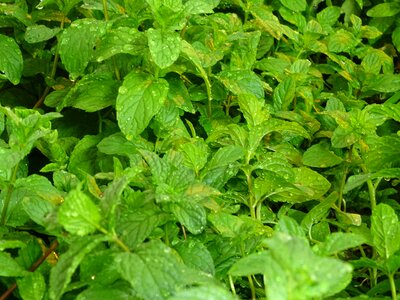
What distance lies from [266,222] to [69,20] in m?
0.91

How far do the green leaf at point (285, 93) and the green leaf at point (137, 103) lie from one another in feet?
1.69

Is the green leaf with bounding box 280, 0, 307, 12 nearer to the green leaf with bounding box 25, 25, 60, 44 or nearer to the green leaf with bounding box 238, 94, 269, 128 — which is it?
the green leaf with bounding box 238, 94, 269, 128

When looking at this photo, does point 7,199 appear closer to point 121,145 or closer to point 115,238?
point 121,145

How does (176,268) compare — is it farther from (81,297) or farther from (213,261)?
(213,261)

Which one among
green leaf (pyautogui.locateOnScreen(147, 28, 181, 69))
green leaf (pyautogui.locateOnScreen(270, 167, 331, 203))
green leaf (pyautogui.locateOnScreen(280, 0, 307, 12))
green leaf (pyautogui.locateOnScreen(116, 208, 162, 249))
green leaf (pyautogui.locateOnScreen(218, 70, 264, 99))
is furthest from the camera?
green leaf (pyautogui.locateOnScreen(280, 0, 307, 12))

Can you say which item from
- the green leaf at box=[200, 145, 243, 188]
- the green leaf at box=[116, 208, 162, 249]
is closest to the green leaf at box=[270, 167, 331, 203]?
the green leaf at box=[200, 145, 243, 188]

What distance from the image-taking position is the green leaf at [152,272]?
3.31 feet

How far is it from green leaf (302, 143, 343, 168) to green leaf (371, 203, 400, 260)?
46 cm

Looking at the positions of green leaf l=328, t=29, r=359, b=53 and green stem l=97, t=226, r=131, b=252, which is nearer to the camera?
green stem l=97, t=226, r=131, b=252

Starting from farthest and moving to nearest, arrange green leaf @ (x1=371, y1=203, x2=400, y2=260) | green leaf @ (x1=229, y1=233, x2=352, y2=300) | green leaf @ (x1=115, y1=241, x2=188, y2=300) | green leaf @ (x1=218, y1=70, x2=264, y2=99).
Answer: green leaf @ (x1=218, y1=70, x2=264, y2=99), green leaf @ (x1=371, y1=203, x2=400, y2=260), green leaf @ (x1=115, y1=241, x2=188, y2=300), green leaf @ (x1=229, y1=233, x2=352, y2=300)

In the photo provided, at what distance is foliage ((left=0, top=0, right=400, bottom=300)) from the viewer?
1.09 m

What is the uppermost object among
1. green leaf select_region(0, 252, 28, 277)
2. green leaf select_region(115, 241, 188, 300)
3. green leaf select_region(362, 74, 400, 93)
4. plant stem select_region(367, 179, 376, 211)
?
green leaf select_region(115, 241, 188, 300)

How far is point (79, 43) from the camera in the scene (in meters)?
1.77

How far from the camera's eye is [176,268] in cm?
105
